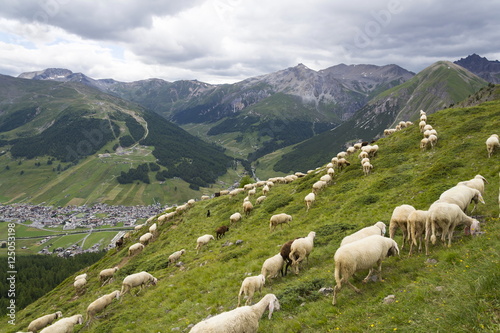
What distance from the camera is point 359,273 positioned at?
45.5ft

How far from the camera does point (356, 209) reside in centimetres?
2512

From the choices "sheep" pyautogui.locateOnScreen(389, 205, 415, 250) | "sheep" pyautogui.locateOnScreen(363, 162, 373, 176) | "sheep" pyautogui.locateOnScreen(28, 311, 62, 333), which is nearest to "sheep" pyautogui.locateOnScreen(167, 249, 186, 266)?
"sheep" pyautogui.locateOnScreen(28, 311, 62, 333)

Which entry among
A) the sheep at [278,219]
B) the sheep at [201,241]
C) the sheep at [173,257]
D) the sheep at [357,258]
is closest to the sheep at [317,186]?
the sheep at [278,219]

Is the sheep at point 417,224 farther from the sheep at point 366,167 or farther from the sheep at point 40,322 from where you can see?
the sheep at point 40,322

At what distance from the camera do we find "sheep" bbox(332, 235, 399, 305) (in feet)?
39.9

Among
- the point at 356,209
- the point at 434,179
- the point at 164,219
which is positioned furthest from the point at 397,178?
the point at 164,219

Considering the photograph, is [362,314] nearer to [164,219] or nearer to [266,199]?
[266,199]

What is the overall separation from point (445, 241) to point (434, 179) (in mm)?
13520

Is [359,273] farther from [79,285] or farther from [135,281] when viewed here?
[79,285]

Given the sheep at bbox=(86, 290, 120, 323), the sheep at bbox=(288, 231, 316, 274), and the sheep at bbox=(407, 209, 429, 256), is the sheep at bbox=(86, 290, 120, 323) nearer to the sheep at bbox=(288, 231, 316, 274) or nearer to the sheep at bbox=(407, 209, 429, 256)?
the sheep at bbox=(288, 231, 316, 274)

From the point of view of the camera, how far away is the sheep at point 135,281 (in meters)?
23.4

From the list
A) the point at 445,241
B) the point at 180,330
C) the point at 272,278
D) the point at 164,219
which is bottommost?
the point at 164,219

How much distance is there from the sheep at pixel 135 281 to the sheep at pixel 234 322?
16.2 meters

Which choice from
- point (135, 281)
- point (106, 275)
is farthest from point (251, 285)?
point (106, 275)
